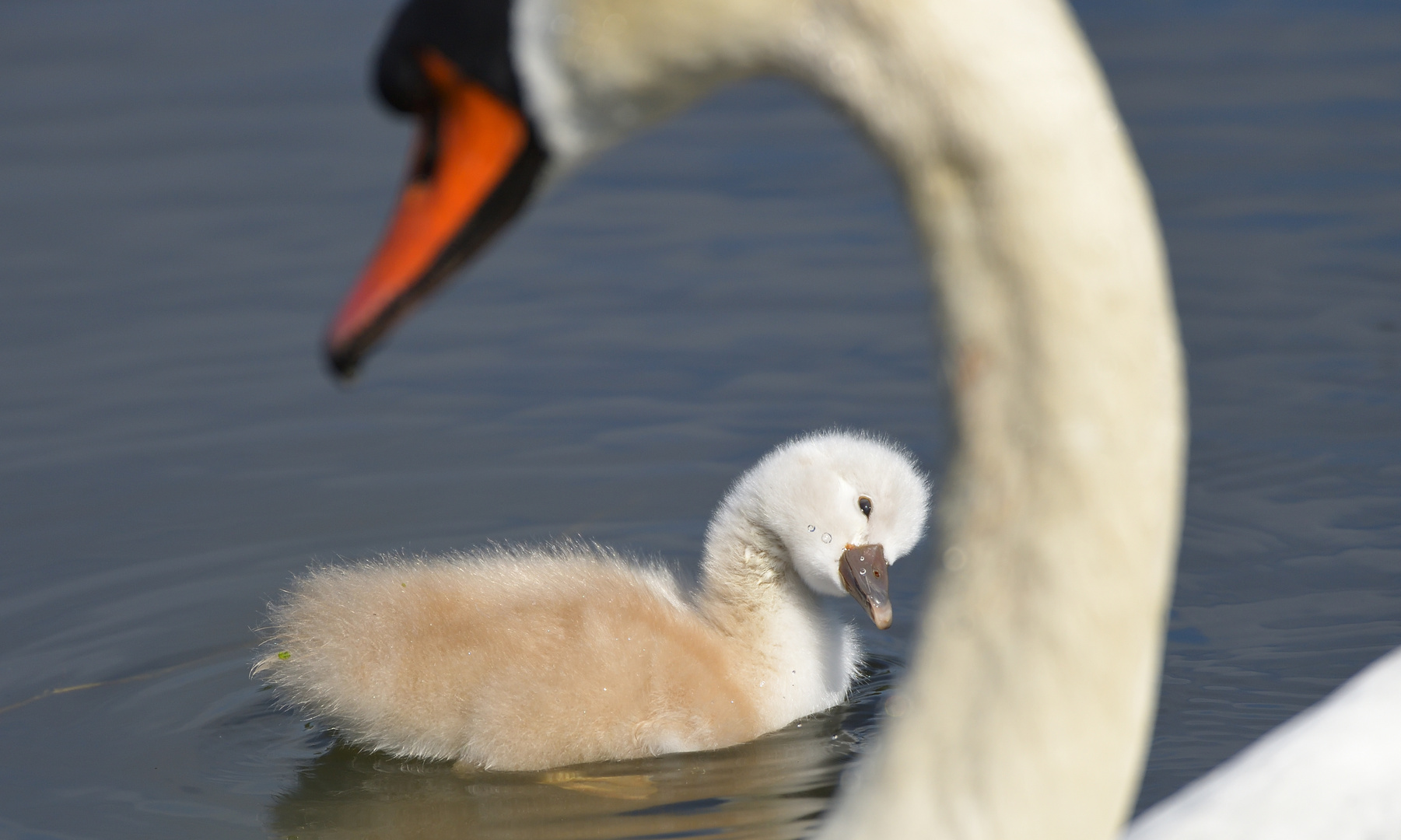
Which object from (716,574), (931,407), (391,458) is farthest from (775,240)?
(716,574)

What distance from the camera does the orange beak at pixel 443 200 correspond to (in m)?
1.54

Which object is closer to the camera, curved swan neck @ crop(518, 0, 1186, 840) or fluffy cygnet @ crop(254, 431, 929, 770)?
curved swan neck @ crop(518, 0, 1186, 840)

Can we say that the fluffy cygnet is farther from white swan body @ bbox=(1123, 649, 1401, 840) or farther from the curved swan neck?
the curved swan neck

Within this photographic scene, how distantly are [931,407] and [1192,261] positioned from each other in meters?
1.50

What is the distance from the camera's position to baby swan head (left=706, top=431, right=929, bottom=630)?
3713 mm

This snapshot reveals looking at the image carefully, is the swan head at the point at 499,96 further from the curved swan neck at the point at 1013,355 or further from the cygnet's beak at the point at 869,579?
the cygnet's beak at the point at 869,579

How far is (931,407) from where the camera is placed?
16.9ft

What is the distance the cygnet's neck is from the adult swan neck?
233 centimetres

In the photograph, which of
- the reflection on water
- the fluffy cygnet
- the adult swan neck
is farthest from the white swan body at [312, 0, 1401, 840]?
the fluffy cygnet

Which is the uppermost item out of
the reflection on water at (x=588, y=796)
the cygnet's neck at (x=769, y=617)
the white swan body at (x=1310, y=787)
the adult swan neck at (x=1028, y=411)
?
the adult swan neck at (x=1028, y=411)

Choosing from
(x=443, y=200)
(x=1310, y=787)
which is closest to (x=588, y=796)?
(x=1310, y=787)

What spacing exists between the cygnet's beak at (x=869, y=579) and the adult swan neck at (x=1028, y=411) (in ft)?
7.08

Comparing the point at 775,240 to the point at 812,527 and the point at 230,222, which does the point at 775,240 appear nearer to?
the point at 230,222

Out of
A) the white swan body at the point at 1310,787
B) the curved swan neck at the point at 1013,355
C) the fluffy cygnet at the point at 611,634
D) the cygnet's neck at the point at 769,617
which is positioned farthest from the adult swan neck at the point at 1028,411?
the cygnet's neck at the point at 769,617
